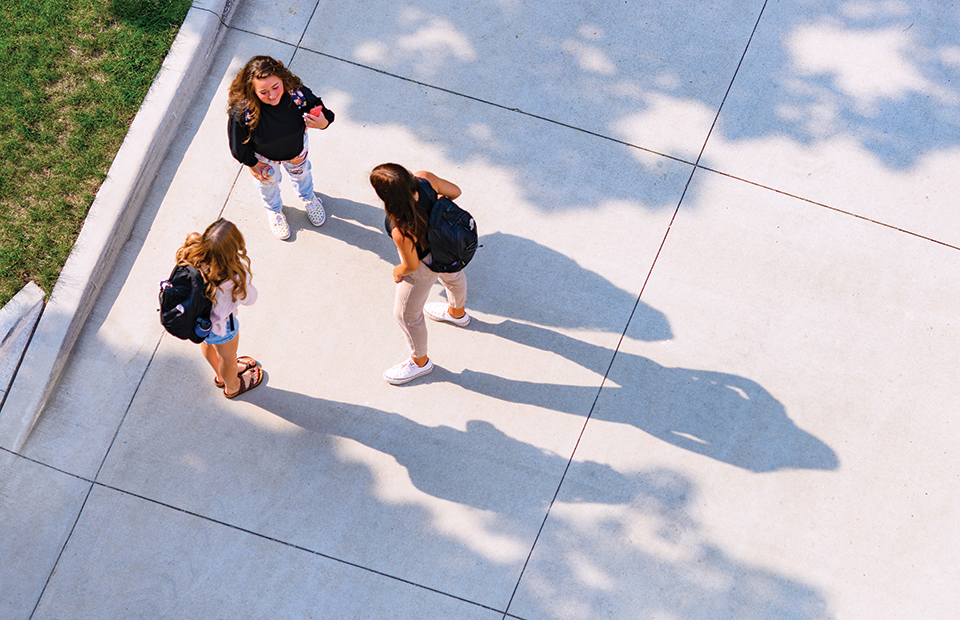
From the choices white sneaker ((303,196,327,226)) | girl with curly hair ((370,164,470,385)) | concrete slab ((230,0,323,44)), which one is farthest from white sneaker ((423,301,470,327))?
concrete slab ((230,0,323,44))

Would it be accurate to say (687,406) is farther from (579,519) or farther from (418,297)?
(418,297)

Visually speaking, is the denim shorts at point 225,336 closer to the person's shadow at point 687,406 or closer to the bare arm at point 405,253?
the bare arm at point 405,253

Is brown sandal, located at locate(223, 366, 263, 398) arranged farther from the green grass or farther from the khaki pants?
the green grass

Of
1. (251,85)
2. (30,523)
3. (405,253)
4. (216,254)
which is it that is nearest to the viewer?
(216,254)

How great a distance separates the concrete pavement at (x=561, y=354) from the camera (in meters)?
4.46

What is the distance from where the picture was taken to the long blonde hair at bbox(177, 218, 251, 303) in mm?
3408

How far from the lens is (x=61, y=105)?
16.8 ft

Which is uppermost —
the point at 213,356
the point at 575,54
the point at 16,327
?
the point at 575,54

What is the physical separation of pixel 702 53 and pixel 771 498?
3211 mm

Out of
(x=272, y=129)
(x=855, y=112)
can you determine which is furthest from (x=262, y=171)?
(x=855, y=112)

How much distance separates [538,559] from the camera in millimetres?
4473

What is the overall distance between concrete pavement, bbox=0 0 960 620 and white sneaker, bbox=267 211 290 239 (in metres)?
0.09

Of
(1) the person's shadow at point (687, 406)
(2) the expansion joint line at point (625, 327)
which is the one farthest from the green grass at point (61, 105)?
(2) the expansion joint line at point (625, 327)

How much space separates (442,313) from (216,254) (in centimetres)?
171
